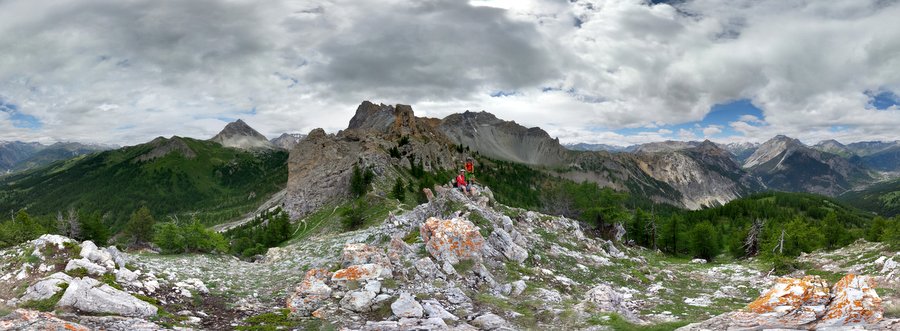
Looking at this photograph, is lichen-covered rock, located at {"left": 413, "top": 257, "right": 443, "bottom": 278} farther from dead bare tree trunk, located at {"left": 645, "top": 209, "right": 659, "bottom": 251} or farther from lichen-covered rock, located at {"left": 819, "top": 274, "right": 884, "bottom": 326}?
dead bare tree trunk, located at {"left": 645, "top": 209, "right": 659, "bottom": 251}

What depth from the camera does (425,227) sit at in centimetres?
3694

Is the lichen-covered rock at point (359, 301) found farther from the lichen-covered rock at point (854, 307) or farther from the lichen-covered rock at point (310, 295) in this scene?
the lichen-covered rock at point (854, 307)

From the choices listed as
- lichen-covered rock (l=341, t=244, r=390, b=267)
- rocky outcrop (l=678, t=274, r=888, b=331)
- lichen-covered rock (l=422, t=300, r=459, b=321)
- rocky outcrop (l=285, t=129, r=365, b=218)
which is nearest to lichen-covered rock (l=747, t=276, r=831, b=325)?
rocky outcrop (l=678, t=274, r=888, b=331)

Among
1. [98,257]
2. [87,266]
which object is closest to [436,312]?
[87,266]

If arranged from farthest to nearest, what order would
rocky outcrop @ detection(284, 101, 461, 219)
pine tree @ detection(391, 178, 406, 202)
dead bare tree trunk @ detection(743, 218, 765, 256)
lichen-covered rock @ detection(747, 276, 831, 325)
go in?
rocky outcrop @ detection(284, 101, 461, 219) < pine tree @ detection(391, 178, 406, 202) < dead bare tree trunk @ detection(743, 218, 765, 256) < lichen-covered rock @ detection(747, 276, 831, 325)

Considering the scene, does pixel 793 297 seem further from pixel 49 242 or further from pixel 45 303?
pixel 49 242

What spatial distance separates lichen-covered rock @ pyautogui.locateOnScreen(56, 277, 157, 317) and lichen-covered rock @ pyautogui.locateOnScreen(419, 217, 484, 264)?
62.3 ft

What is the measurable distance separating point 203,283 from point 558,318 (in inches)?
945

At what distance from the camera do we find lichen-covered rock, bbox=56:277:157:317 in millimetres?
19359

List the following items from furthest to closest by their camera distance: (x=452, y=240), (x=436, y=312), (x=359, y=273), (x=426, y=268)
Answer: (x=452, y=240) < (x=426, y=268) < (x=359, y=273) < (x=436, y=312)

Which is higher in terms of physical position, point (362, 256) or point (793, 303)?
point (793, 303)

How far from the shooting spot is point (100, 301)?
1983 cm

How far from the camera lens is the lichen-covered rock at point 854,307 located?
48.3ft

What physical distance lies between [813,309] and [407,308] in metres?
18.2
